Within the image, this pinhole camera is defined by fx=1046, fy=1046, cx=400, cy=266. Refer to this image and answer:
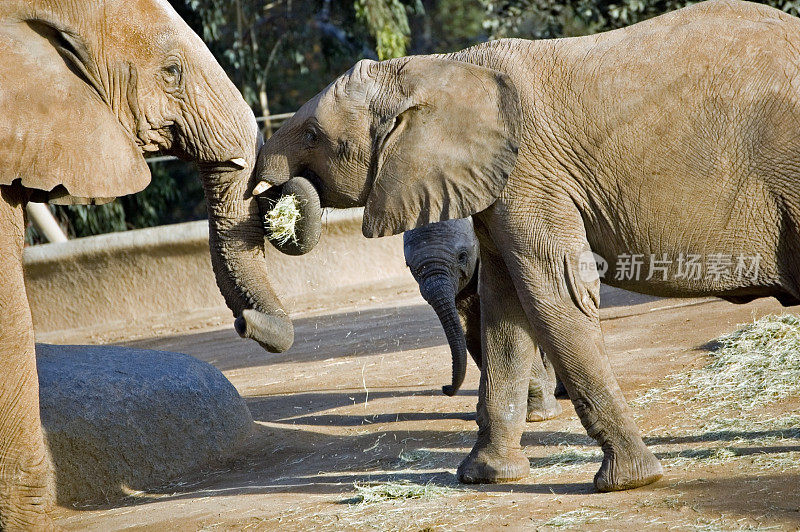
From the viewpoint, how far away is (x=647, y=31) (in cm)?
502

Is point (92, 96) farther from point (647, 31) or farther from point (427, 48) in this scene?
point (427, 48)

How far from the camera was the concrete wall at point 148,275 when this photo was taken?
14.8 meters

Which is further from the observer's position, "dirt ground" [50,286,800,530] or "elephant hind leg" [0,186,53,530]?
"elephant hind leg" [0,186,53,530]

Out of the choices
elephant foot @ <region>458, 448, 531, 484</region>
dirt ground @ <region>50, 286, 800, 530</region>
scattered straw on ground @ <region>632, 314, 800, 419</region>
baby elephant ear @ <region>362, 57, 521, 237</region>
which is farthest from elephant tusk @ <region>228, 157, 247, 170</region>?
scattered straw on ground @ <region>632, 314, 800, 419</region>

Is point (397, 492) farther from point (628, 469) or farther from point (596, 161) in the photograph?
point (596, 161)

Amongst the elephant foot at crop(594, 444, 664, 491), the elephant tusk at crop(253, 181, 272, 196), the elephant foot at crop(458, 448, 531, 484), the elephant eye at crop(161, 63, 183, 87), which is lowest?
the elephant foot at crop(458, 448, 531, 484)

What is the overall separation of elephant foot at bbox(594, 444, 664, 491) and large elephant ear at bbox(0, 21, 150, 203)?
2.65 m

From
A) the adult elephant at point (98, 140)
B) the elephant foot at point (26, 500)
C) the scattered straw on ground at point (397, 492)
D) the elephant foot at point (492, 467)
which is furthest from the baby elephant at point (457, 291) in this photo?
the elephant foot at point (26, 500)

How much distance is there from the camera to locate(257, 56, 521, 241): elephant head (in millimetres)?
5047

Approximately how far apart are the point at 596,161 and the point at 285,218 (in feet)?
5.09

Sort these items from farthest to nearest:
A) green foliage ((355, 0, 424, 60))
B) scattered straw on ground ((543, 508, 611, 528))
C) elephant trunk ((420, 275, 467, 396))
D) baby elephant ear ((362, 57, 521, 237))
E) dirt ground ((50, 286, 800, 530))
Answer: green foliage ((355, 0, 424, 60)) → elephant trunk ((420, 275, 467, 396)) → baby elephant ear ((362, 57, 521, 237)) → dirt ground ((50, 286, 800, 530)) → scattered straw on ground ((543, 508, 611, 528))

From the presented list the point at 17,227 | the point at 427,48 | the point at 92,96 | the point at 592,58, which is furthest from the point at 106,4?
the point at 427,48

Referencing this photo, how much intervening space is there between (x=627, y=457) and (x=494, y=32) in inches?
Answer: 357

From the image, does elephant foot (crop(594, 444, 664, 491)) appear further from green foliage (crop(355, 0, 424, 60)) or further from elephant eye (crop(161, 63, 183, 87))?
green foliage (crop(355, 0, 424, 60))
